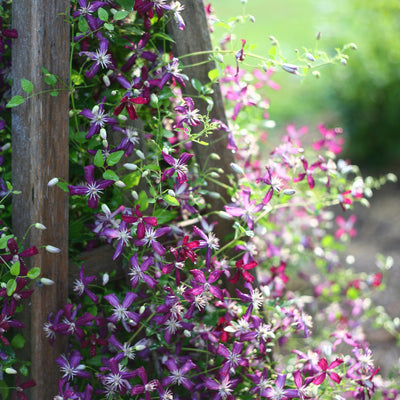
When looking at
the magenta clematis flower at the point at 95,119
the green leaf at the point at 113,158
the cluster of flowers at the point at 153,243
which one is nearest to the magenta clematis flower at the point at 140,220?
the cluster of flowers at the point at 153,243

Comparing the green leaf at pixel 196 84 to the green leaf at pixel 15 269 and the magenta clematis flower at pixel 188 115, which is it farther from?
the green leaf at pixel 15 269

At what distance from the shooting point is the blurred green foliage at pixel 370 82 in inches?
180

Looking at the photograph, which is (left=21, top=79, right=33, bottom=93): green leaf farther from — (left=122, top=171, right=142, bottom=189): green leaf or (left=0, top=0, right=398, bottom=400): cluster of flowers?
(left=122, top=171, right=142, bottom=189): green leaf

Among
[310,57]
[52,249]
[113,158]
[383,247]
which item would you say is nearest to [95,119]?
[113,158]

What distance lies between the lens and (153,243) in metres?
1.16

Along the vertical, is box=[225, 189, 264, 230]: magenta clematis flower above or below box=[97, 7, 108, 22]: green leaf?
below

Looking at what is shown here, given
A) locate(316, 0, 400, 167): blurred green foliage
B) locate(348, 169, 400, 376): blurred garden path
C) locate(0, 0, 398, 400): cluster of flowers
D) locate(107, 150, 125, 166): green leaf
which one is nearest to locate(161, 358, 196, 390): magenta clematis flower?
locate(0, 0, 398, 400): cluster of flowers

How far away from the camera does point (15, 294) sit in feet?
3.85

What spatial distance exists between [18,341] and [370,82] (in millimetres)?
4184

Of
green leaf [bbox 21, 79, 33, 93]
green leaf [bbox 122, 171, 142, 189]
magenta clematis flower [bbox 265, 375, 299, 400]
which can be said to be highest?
green leaf [bbox 21, 79, 33, 93]

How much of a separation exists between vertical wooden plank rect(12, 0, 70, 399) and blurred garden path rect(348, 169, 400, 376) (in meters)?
1.83

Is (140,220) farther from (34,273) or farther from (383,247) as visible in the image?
(383,247)

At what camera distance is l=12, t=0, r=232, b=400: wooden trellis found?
121 cm

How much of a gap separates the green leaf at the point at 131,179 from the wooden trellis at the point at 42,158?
152 millimetres
